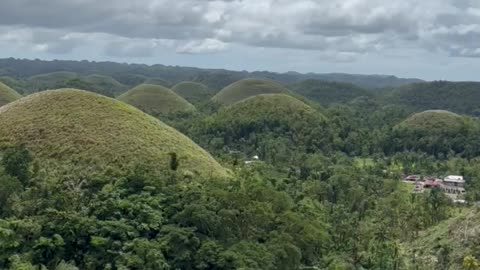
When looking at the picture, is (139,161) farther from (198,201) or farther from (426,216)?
(426,216)

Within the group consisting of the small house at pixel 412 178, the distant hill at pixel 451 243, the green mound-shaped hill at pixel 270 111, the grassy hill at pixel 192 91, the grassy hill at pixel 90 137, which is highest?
the grassy hill at pixel 90 137

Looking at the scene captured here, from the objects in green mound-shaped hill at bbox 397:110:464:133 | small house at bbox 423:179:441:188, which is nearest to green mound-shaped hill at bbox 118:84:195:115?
green mound-shaped hill at bbox 397:110:464:133

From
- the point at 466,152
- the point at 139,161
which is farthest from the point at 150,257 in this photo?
the point at 466,152

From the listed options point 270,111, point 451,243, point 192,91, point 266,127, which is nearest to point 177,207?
point 451,243

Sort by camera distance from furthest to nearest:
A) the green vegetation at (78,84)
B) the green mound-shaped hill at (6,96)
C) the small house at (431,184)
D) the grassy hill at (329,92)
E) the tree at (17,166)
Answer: the grassy hill at (329,92)
the green vegetation at (78,84)
the green mound-shaped hill at (6,96)
the small house at (431,184)
the tree at (17,166)

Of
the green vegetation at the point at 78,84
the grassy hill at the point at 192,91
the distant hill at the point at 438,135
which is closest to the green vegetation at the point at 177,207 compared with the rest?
the distant hill at the point at 438,135

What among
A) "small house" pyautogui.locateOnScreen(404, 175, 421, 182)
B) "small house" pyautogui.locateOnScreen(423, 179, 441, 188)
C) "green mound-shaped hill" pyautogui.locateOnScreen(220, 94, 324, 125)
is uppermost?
"green mound-shaped hill" pyautogui.locateOnScreen(220, 94, 324, 125)

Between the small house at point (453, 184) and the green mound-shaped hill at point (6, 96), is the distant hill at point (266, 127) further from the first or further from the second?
the green mound-shaped hill at point (6, 96)

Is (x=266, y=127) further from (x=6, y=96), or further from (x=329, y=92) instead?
(x=329, y=92)

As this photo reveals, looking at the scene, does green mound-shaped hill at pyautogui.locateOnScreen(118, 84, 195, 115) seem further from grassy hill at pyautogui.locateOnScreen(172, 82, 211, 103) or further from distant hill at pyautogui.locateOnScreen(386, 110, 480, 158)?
distant hill at pyautogui.locateOnScreen(386, 110, 480, 158)
